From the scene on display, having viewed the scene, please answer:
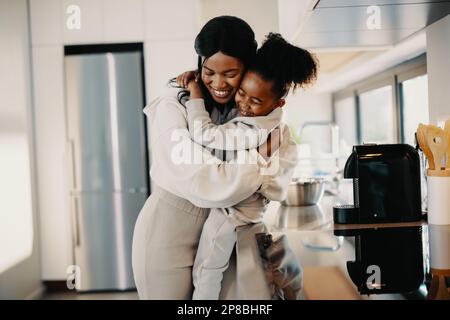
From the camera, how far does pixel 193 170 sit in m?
0.78

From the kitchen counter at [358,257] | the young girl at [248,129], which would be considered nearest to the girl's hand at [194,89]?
the young girl at [248,129]

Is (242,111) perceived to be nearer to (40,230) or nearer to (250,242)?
(250,242)

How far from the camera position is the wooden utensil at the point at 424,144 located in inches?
40.6

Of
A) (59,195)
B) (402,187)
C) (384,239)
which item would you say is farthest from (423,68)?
(59,195)

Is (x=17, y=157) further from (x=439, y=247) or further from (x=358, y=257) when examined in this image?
(x=439, y=247)

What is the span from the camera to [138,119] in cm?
103

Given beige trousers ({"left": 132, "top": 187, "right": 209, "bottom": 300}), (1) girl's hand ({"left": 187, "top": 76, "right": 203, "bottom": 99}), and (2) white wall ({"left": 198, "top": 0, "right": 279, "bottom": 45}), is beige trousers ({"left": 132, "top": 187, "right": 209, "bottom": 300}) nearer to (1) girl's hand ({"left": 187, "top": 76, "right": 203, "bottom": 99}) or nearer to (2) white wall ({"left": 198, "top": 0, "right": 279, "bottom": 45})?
(1) girl's hand ({"left": 187, "top": 76, "right": 203, "bottom": 99})

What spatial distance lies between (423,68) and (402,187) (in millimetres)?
342

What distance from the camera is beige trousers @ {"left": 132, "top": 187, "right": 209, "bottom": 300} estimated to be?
0.86 metres

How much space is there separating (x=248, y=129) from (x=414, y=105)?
583 mm

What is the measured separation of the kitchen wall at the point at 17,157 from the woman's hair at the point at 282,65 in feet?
1.74

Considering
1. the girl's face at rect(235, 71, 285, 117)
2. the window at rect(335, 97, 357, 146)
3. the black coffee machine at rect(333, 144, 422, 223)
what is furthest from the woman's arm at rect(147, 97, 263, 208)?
the window at rect(335, 97, 357, 146)

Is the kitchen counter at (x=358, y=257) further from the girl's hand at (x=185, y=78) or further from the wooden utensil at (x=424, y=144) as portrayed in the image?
the girl's hand at (x=185, y=78)

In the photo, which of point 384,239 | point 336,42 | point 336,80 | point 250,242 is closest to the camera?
point 250,242
